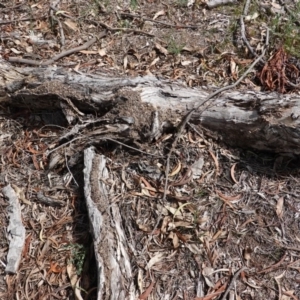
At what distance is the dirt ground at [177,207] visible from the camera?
2713mm

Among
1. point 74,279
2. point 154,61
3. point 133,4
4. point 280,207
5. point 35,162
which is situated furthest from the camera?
point 133,4

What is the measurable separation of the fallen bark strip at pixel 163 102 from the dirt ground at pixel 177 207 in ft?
0.42

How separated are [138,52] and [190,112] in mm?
1063

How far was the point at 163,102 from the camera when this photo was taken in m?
3.08

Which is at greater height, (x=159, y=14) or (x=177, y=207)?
(x=159, y=14)

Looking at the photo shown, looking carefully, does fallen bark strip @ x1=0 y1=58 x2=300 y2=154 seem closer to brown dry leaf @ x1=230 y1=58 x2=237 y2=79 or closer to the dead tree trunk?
the dead tree trunk

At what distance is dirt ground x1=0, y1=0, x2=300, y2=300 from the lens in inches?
107

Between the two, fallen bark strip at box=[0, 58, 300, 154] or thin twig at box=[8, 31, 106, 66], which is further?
thin twig at box=[8, 31, 106, 66]

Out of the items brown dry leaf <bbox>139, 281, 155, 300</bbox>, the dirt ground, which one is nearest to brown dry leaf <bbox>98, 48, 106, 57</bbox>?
the dirt ground

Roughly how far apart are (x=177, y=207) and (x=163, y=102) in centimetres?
70

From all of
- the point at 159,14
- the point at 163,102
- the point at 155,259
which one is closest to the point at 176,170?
the point at 163,102

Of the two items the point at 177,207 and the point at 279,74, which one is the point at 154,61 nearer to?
the point at 279,74

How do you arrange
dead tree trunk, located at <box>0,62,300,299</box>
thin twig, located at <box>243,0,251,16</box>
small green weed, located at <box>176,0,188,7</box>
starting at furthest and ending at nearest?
small green weed, located at <box>176,0,188,7</box> → thin twig, located at <box>243,0,251,16</box> → dead tree trunk, located at <box>0,62,300,299</box>

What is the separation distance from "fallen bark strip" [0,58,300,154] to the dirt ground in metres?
0.13
